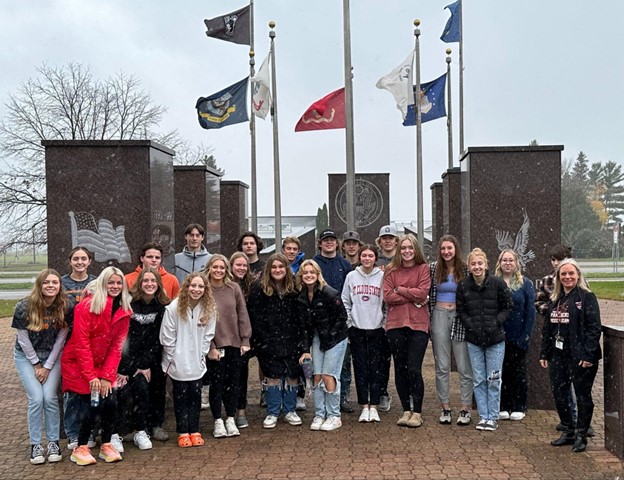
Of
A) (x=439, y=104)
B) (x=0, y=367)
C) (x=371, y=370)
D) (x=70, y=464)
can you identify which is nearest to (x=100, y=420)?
(x=70, y=464)

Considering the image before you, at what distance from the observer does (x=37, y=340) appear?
630cm

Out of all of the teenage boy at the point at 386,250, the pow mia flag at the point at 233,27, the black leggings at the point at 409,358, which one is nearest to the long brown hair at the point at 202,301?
the black leggings at the point at 409,358

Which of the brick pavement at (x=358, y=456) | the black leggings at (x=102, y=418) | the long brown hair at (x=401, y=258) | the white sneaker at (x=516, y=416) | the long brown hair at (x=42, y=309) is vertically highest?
the long brown hair at (x=401, y=258)

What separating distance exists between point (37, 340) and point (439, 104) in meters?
15.2

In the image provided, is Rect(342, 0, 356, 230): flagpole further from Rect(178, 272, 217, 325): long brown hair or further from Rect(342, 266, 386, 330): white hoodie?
Rect(178, 272, 217, 325): long brown hair

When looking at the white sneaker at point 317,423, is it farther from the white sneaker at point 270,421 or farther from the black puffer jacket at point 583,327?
the black puffer jacket at point 583,327

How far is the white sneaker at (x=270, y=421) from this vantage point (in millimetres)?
7316

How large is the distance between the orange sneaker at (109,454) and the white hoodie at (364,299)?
2.55 m

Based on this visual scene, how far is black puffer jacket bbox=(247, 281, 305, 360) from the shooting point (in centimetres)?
730

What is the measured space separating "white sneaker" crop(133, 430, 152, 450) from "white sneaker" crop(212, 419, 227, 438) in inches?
24.1

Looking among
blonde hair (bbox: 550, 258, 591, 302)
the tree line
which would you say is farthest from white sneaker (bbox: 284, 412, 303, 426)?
the tree line

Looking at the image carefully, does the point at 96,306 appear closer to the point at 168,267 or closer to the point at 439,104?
the point at 168,267

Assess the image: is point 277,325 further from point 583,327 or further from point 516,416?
point 583,327

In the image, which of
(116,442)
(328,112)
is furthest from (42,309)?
(328,112)
